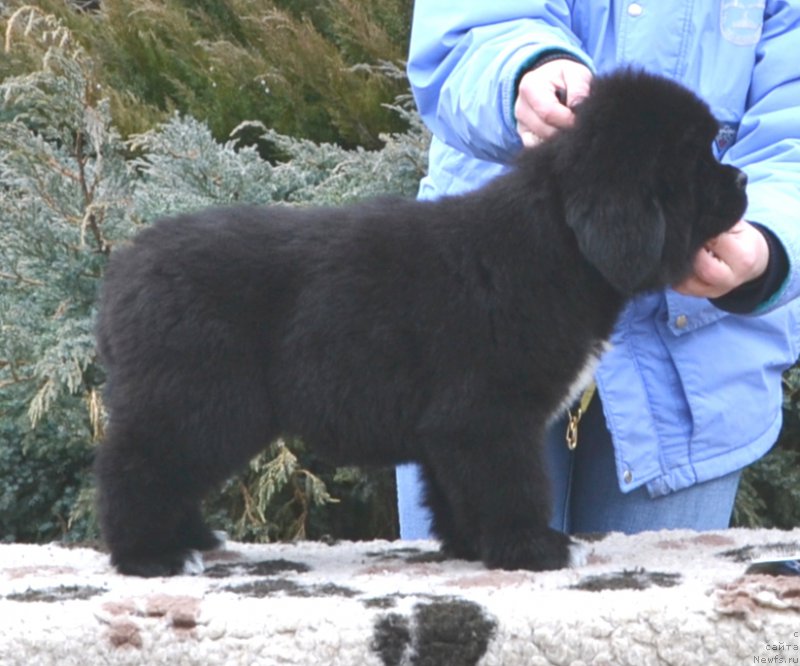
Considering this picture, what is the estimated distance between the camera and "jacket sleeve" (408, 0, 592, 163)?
117 inches

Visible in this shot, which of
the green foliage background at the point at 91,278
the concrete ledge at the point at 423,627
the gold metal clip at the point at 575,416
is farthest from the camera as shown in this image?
the green foliage background at the point at 91,278

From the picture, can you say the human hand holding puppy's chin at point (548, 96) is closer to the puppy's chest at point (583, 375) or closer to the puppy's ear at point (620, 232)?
the puppy's ear at point (620, 232)

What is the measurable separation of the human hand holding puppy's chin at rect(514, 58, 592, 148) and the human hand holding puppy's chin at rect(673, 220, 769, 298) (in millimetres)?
395

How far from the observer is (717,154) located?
3.30 m

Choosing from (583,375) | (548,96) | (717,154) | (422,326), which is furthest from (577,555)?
(717,154)

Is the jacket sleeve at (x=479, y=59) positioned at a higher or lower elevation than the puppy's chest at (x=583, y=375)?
higher

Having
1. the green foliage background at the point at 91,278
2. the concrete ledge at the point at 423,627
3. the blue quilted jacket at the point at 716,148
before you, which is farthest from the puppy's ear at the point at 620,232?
the green foliage background at the point at 91,278

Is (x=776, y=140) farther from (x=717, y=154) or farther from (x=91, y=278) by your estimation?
(x=91, y=278)

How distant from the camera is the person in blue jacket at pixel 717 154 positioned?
10.2 feet

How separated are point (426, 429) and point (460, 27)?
99cm

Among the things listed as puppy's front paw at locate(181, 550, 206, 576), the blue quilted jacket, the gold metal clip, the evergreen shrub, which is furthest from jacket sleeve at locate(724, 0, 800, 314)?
the evergreen shrub

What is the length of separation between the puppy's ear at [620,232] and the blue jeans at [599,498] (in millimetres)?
828

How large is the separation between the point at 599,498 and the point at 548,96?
115 cm

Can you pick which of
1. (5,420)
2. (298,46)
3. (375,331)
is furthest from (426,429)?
(298,46)
